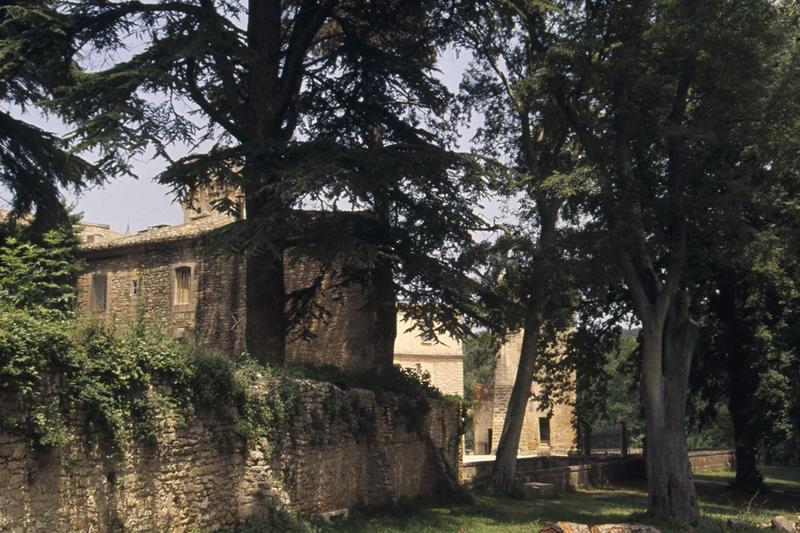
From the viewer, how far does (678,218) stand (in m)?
18.2

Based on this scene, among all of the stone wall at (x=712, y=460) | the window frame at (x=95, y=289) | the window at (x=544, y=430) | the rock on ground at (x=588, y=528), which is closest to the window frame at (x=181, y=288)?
the window frame at (x=95, y=289)

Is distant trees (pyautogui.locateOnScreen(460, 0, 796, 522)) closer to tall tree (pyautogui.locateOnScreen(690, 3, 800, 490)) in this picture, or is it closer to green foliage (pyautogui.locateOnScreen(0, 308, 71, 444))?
tall tree (pyautogui.locateOnScreen(690, 3, 800, 490))

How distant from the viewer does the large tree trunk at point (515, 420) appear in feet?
74.1

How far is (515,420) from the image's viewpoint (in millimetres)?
23359

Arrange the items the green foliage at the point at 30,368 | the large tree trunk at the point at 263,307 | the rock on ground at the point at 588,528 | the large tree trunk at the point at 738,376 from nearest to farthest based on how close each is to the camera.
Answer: the green foliage at the point at 30,368
the rock on ground at the point at 588,528
the large tree trunk at the point at 263,307
the large tree trunk at the point at 738,376

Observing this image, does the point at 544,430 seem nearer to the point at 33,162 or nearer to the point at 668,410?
the point at 668,410

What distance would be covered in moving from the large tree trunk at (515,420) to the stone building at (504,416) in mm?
12674

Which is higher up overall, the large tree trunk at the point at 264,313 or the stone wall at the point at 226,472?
the large tree trunk at the point at 264,313

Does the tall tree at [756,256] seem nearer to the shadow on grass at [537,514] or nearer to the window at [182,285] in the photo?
the shadow on grass at [537,514]

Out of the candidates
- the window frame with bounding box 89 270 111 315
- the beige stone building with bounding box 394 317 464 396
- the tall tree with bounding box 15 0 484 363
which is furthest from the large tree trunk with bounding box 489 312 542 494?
the beige stone building with bounding box 394 317 464 396

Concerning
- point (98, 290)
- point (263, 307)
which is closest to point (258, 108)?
point (263, 307)

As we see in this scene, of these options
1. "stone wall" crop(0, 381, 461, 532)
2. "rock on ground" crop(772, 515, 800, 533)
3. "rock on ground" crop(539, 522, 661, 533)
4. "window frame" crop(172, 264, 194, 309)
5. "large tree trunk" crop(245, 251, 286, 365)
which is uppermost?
"window frame" crop(172, 264, 194, 309)

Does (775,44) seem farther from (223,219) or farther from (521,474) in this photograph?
(223,219)

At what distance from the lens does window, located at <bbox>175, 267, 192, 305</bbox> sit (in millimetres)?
29219
